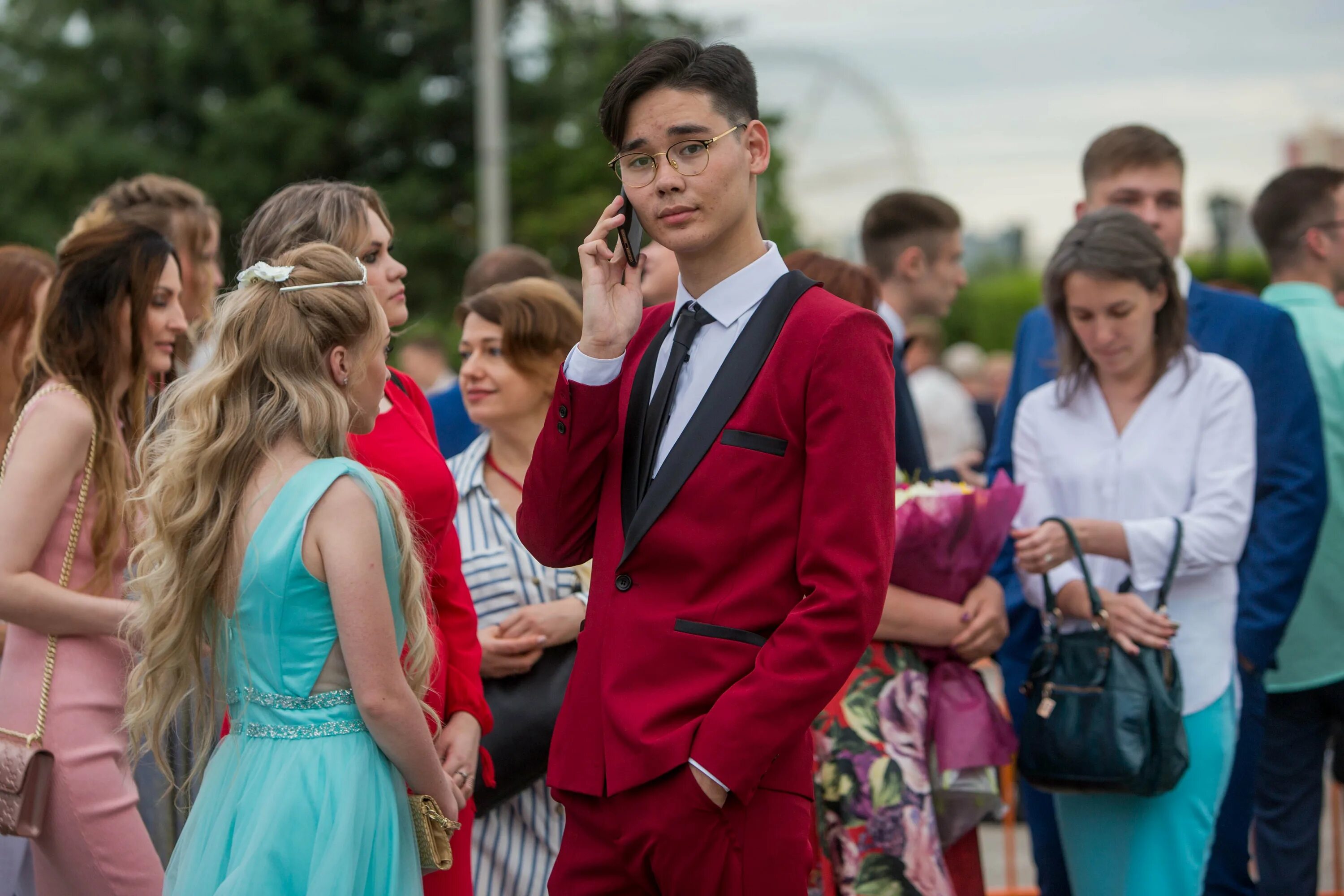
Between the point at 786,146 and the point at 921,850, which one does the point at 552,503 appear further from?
the point at 786,146

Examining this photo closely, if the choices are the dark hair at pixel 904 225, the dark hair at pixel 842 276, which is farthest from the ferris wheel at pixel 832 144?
the dark hair at pixel 842 276

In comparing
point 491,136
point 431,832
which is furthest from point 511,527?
point 491,136

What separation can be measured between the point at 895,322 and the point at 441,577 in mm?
2780

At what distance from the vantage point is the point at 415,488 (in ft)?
10.4

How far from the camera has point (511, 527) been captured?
376cm

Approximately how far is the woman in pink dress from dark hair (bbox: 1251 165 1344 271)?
4178mm

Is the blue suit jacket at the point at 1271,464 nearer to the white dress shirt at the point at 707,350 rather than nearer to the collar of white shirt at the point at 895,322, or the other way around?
the collar of white shirt at the point at 895,322

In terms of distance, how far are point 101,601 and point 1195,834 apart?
9.56 ft

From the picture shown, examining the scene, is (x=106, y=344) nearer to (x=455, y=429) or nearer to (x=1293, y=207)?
(x=455, y=429)

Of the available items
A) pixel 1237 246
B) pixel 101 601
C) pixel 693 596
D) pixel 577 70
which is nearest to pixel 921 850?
pixel 693 596

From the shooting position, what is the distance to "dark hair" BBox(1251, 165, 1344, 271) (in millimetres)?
5195

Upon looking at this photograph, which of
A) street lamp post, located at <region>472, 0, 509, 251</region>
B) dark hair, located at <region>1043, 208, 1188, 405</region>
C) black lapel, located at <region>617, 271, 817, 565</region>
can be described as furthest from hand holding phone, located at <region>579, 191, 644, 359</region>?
street lamp post, located at <region>472, 0, 509, 251</region>

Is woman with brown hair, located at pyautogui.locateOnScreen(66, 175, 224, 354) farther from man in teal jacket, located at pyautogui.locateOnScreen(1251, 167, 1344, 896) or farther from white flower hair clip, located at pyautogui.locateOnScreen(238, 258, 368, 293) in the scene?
man in teal jacket, located at pyautogui.locateOnScreen(1251, 167, 1344, 896)

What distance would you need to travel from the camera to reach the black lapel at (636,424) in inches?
104
